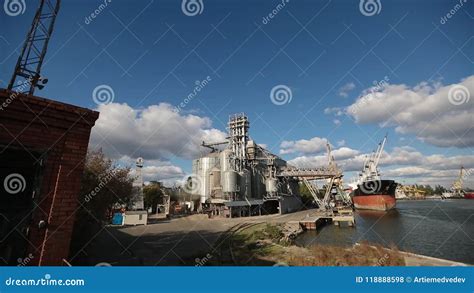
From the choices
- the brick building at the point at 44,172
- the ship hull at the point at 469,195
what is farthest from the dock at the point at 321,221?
the ship hull at the point at 469,195

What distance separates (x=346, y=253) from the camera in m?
13.8

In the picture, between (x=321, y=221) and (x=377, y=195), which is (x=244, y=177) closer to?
(x=321, y=221)

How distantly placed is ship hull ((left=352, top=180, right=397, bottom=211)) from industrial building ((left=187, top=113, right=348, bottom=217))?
1658cm

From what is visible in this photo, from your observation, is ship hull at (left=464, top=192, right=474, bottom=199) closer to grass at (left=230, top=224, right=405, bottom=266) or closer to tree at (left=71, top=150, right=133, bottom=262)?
grass at (left=230, top=224, right=405, bottom=266)

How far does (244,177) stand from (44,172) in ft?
159

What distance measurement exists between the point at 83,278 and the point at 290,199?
62.5 metres

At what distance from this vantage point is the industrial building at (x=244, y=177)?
50.2 m

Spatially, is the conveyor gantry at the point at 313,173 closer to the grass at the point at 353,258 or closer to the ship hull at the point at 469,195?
the grass at the point at 353,258

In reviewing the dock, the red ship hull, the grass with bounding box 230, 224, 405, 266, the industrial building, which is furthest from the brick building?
the red ship hull

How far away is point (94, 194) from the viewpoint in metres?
A: 13.0

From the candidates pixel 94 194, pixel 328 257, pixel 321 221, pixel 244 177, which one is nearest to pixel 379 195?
pixel 321 221

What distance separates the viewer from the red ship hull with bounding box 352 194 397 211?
6419 cm

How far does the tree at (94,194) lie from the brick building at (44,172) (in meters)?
3.21

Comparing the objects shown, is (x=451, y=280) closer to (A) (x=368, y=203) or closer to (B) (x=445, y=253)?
(B) (x=445, y=253)
